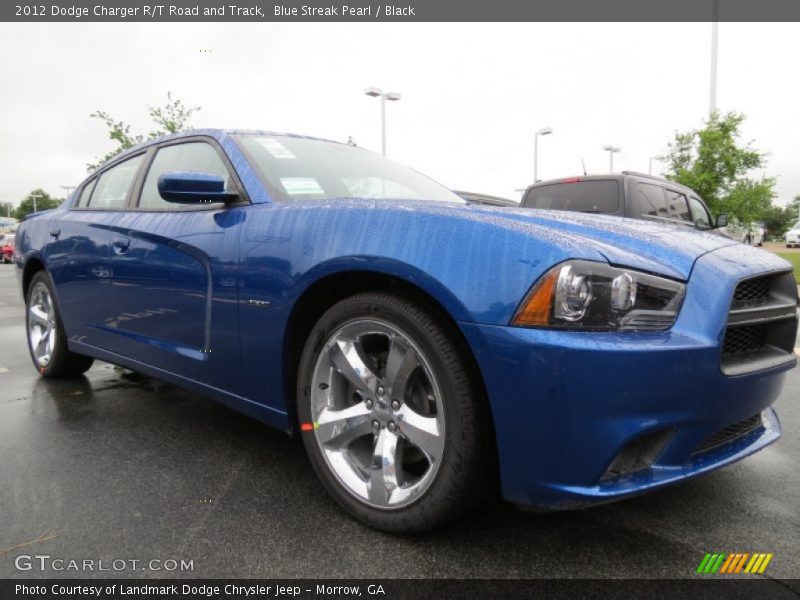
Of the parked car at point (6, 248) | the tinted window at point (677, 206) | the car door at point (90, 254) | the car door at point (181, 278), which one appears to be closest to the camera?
the car door at point (181, 278)

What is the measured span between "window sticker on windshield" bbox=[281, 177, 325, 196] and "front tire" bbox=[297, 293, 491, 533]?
2.29 ft

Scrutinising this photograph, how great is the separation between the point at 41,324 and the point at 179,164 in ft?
6.49

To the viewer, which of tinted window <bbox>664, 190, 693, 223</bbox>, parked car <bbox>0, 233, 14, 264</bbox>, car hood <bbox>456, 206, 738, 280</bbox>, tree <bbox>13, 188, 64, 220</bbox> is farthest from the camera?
tree <bbox>13, 188, 64, 220</bbox>

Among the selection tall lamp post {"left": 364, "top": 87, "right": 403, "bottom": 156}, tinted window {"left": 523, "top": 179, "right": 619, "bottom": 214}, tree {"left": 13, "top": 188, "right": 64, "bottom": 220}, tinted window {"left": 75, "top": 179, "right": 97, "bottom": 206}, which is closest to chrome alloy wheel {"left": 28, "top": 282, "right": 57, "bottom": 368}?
tinted window {"left": 75, "top": 179, "right": 97, "bottom": 206}

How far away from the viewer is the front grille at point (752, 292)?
66.5 inches

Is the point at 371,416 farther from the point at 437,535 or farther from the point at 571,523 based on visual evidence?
the point at 571,523

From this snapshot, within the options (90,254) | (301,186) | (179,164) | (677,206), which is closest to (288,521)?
(301,186)

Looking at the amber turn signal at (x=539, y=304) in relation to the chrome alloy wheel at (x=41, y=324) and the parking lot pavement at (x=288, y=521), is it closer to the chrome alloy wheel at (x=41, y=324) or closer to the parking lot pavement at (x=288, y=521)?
the parking lot pavement at (x=288, y=521)

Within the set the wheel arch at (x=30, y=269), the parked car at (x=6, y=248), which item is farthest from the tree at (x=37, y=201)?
the wheel arch at (x=30, y=269)

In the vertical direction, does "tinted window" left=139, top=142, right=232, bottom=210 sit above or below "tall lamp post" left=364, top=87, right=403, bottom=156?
below

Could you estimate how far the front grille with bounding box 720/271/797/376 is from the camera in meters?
1.63

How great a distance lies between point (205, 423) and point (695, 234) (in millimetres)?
2514

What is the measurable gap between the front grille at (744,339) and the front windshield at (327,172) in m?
1.12

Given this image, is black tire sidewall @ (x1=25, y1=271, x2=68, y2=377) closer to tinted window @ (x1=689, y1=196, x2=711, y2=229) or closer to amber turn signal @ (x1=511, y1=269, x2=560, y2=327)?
amber turn signal @ (x1=511, y1=269, x2=560, y2=327)
